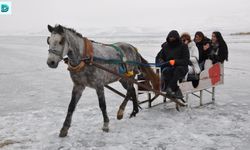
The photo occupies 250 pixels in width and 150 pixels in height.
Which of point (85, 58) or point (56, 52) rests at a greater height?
point (56, 52)

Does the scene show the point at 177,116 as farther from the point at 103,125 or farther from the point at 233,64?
the point at 233,64

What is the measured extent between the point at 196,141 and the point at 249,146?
2.75ft

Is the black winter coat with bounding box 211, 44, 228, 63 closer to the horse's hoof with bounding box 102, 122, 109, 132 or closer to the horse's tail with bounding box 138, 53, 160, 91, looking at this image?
the horse's tail with bounding box 138, 53, 160, 91

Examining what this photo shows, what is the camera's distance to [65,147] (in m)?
5.44

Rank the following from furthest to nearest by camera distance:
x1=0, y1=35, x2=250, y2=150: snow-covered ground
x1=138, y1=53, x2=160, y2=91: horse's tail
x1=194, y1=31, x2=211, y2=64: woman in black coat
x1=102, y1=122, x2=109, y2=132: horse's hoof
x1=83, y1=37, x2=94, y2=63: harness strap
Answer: x1=194, y1=31, x2=211, y2=64: woman in black coat → x1=138, y1=53, x2=160, y2=91: horse's tail → x1=102, y1=122, x2=109, y2=132: horse's hoof → x1=83, y1=37, x2=94, y2=63: harness strap → x1=0, y1=35, x2=250, y2=150: snow-covered ground

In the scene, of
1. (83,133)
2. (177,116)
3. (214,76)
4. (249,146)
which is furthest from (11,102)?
(249,146)

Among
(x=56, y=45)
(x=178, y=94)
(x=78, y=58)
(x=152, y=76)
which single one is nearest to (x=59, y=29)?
(x=56, y=45)

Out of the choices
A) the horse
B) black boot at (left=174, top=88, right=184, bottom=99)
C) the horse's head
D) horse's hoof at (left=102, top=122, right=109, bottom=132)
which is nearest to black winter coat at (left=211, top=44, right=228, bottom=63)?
black boot at (left=174, top=88, right=184, bottom=99)

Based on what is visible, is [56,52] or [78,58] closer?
[56,52]

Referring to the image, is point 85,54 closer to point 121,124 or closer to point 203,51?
point 121,124

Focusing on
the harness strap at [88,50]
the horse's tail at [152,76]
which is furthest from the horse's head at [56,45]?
the horse's tail at [152,76]

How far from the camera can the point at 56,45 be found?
5297 millimetres

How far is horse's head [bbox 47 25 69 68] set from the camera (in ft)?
17.1

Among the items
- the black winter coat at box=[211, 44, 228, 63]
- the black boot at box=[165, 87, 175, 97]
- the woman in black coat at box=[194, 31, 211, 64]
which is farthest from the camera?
the woman in black coat at box=[194, 31, 211, 64]
